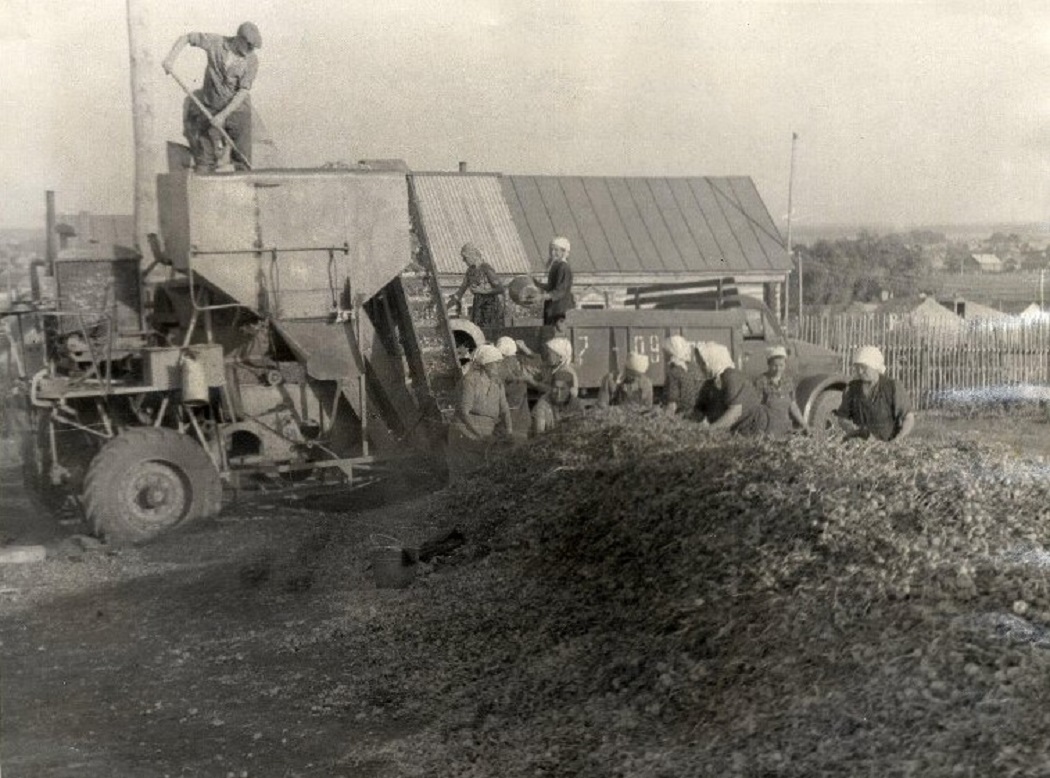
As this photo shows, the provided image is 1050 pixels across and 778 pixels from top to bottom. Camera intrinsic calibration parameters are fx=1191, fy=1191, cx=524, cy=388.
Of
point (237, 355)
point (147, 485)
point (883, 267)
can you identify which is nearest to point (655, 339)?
point (237, 355)

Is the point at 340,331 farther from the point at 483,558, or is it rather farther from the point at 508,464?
the point at 483,558

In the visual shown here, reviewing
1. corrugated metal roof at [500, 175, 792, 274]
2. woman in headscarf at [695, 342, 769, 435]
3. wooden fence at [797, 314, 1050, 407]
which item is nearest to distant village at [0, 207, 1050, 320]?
corrugated metal roof at [500, 175, 792, 274]

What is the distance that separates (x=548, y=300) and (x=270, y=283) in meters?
2.74

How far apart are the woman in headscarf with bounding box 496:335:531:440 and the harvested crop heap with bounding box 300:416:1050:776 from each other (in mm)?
3292

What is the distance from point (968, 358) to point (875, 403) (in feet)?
35.9

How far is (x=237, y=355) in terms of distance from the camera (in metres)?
11.3

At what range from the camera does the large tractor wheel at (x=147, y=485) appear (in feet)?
32.3

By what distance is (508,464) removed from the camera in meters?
8.64

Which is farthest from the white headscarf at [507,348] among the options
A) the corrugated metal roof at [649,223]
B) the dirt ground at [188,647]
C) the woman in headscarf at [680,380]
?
the corrugated metal roof at [649,223]

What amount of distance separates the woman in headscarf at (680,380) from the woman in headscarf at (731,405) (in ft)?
1.50

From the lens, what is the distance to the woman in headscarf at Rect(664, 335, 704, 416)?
993 cm

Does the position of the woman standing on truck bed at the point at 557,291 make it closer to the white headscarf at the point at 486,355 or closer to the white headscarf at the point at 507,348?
the white headscarf at the point at 507,348

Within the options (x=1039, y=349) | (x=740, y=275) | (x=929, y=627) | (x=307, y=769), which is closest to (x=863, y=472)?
(x=929, y=627)

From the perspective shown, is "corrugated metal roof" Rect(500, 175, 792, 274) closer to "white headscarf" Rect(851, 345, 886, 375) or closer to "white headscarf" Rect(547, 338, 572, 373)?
"white headscarf" Rect(547, 338, 572, 373)
